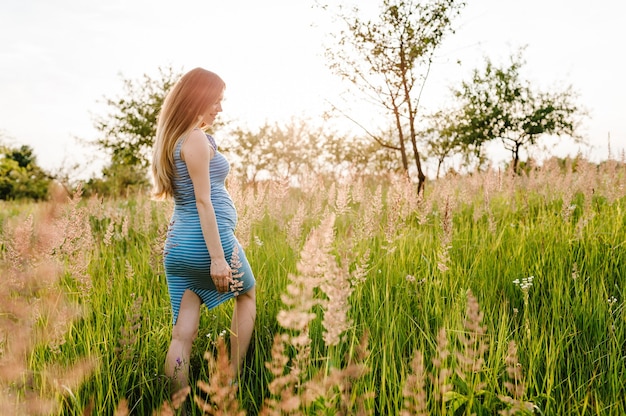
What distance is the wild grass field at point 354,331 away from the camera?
1.84 meters

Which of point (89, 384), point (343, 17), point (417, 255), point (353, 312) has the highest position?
point (343, 17)

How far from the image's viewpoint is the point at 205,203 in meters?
2.66

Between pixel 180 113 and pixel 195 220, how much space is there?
62 centimetres

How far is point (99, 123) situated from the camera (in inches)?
1250

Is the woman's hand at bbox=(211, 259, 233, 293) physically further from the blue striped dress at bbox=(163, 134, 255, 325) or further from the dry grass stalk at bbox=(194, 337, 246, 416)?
the dry grass stalk at bbox=(194, 337, 246, 416)

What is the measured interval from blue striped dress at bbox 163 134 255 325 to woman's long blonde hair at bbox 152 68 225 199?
67 mm

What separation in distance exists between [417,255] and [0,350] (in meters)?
2.93

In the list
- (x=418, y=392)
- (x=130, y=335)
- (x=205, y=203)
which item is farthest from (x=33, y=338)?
(x=418, y=392)

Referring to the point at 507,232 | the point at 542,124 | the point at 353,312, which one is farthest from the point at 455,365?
the point at 542,124

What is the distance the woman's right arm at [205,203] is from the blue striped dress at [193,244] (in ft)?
0.32

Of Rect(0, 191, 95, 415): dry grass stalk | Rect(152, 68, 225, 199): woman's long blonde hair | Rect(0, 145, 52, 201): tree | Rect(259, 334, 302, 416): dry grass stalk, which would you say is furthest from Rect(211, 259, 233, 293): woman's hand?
Rect(0, 145, 52, 201): tree

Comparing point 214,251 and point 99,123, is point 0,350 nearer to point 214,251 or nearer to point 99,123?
point 214,251

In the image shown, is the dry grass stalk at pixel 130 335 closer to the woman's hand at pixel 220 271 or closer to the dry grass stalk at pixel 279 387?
the woman's hand at pixel 220 271

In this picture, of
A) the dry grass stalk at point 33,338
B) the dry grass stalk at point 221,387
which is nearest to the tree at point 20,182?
the dry grass stalk at point 33,338
